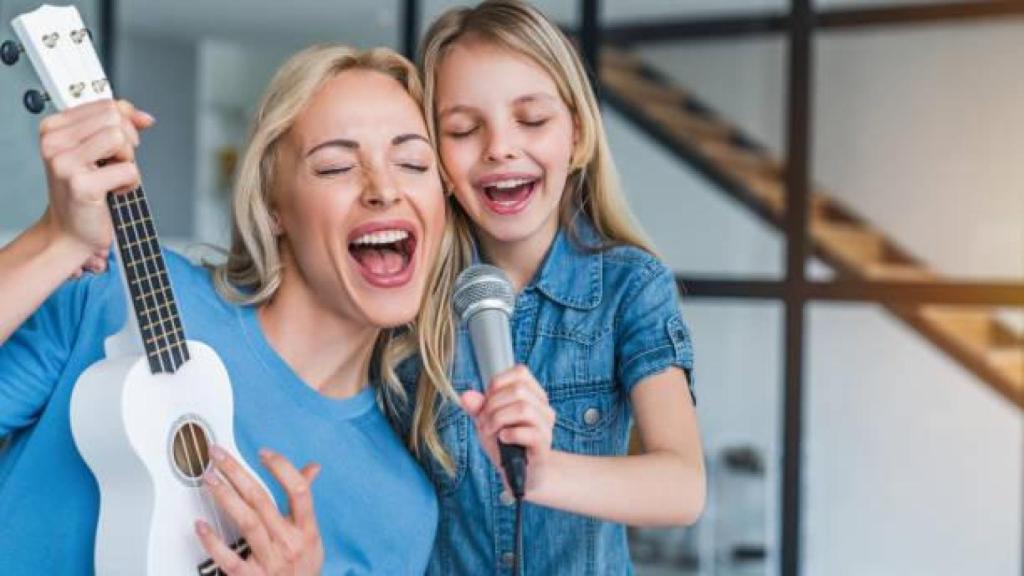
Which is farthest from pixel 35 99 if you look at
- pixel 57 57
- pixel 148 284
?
pixel 148 284

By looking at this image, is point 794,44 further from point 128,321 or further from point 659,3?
point 128,321

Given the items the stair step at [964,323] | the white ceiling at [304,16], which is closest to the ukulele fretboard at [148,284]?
the stair step at [964,323]

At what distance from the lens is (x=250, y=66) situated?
388 centimetres

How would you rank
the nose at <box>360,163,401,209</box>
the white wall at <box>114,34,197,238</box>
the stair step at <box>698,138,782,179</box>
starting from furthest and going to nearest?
the white wall at <box>114,34,197,238</box> < the stair step at <box>698,138,782,179</box> < the nose at <box>360,163,401,209</box>

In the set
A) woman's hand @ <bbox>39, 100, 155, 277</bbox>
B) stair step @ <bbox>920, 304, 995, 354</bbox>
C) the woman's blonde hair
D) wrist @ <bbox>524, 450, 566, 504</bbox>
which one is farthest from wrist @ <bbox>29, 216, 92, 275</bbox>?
stair step @ <bbox>920, 304, 995, 354</bbox>

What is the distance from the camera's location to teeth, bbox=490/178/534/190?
4.73 ft

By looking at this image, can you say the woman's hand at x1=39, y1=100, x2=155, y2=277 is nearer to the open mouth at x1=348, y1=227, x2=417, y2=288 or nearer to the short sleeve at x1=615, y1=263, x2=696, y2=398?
the open mouth at x1=348, y1=227, x2=417, y2=288

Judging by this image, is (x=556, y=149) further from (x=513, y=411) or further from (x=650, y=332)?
(x=513, y=411)

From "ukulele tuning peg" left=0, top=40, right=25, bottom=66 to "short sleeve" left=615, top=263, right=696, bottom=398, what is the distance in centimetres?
63

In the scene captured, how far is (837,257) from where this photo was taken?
3312mm

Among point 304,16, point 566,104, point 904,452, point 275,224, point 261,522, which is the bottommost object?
point 904,452

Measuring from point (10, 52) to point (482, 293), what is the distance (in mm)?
411

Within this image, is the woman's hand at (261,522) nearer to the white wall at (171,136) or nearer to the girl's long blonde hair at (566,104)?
the girl's long blonde hair at (566,104)

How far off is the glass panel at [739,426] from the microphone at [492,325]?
229 centimetres
